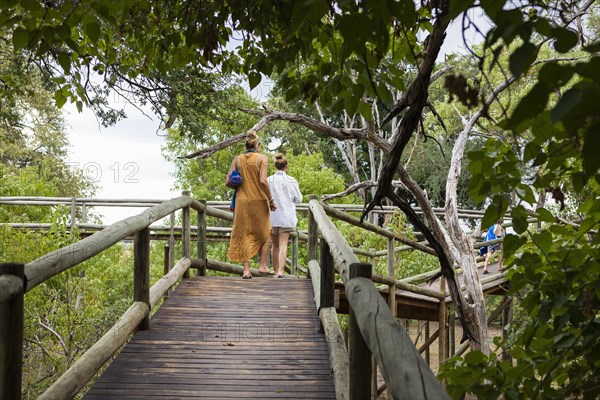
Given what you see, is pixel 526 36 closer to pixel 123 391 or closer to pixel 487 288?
pixel 123 391

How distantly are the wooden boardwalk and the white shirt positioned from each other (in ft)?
4.12

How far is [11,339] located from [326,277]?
2.56 metres

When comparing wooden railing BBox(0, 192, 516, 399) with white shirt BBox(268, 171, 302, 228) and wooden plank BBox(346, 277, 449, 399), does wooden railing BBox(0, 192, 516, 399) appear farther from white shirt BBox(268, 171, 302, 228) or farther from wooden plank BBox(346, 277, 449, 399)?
white shirt BBox(268, 171, 302, 228)

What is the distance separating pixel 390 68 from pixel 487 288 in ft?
36.8

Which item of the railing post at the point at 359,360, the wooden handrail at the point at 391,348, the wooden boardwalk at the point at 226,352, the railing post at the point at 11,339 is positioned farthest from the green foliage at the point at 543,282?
the railing post at the point at 11,339

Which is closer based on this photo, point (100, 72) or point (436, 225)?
point (100, 72)

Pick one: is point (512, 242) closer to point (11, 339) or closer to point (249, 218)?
point (11, 339)

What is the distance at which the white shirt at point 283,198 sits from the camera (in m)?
7.71

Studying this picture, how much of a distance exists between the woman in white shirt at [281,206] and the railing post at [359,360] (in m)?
4.78

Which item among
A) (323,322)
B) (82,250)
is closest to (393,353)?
(82,250)

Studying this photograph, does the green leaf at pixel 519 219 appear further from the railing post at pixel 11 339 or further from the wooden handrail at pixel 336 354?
the railing post at pixel 11 339

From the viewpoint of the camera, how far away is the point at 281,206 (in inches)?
306

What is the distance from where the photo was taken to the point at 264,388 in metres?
4.00

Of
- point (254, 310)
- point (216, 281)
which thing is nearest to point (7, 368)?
point (254, 310)
